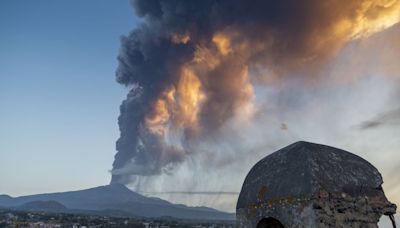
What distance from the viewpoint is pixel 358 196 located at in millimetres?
6379

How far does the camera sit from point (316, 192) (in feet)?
19.8

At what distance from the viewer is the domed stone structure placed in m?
6.06

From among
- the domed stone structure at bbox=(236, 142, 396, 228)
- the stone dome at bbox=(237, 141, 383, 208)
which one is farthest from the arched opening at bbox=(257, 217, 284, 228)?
the stone dome at bbox=(237, 141, 383, 208)

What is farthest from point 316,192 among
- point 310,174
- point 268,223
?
point 268,223

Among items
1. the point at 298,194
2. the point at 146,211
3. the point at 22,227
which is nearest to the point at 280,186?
the point at 298,194

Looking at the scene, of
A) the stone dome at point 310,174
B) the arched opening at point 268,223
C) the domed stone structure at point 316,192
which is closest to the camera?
the domed stone structure at point 316,192

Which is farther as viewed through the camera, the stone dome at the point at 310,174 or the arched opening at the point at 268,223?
the arched opening at the point at 268,223

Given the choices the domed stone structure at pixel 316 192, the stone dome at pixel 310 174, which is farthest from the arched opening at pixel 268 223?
the stone dome at pixel 310 174

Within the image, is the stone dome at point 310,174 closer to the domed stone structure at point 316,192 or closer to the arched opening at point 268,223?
the domed stone structure at point 316,192

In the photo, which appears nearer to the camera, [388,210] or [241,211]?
[388,210]

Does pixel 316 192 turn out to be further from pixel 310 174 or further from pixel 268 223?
pixel 268 223

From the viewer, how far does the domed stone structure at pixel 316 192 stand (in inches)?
Result: 239

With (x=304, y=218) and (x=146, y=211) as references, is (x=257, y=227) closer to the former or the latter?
(x=304, y=218)

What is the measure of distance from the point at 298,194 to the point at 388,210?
5.93 feet
